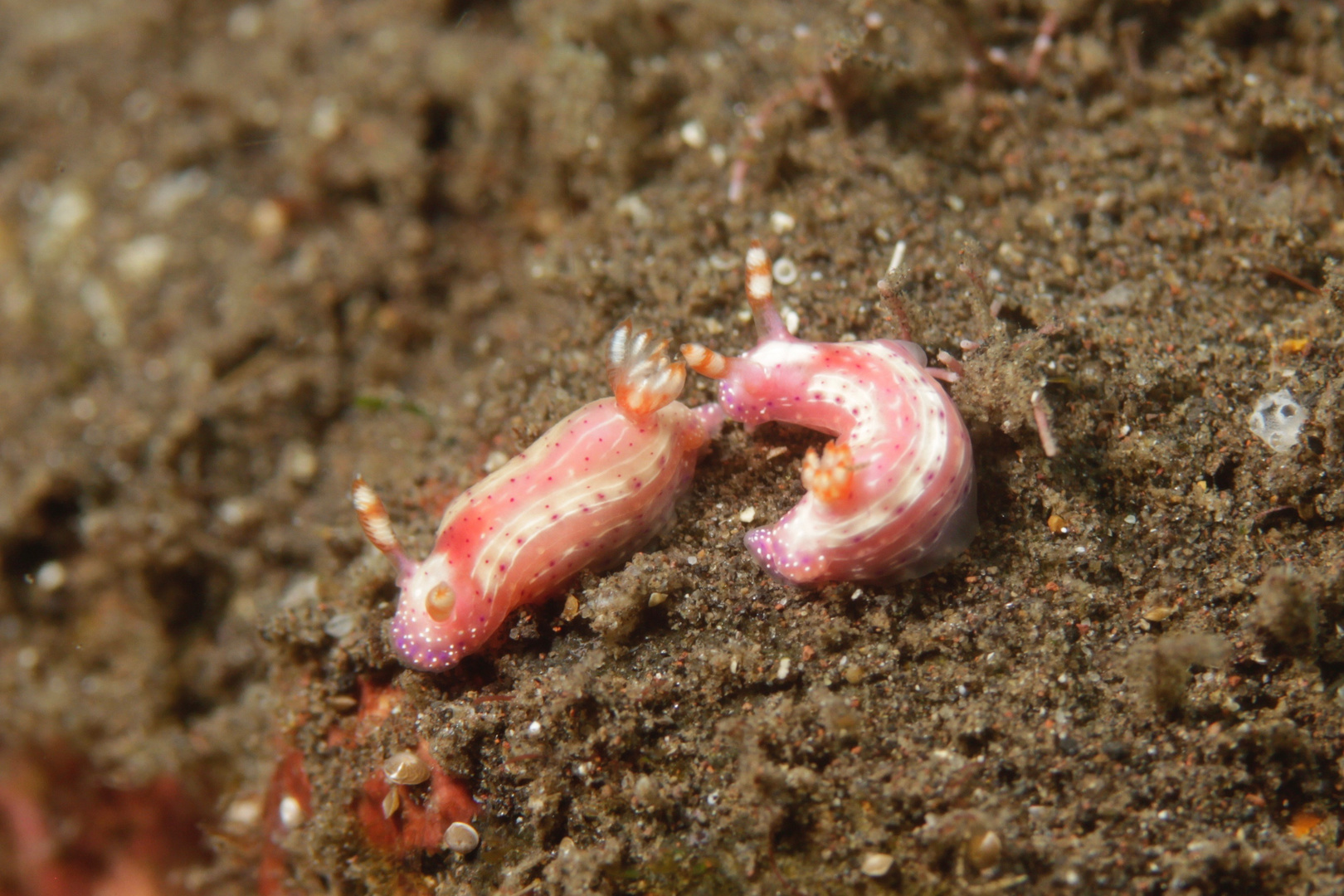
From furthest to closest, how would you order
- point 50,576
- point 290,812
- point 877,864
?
point 50,576 → point 290,812 → point 877,864

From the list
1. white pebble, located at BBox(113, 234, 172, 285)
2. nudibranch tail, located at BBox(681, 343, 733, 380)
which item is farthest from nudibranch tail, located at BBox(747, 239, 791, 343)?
white pebble, located at BBox(113, 234, 172, 285)

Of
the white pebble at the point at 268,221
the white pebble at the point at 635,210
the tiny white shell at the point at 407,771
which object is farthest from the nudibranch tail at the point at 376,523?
the white pebble at the point at 268,221

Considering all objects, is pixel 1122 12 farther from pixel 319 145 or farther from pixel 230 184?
pixel 230 184

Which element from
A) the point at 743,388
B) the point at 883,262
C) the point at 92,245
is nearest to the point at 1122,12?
the point at 883,262

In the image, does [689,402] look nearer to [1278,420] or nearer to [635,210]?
[635,210]

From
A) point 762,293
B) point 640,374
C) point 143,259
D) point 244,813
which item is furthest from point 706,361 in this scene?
point 143,259

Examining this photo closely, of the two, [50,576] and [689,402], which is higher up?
[689,402]
